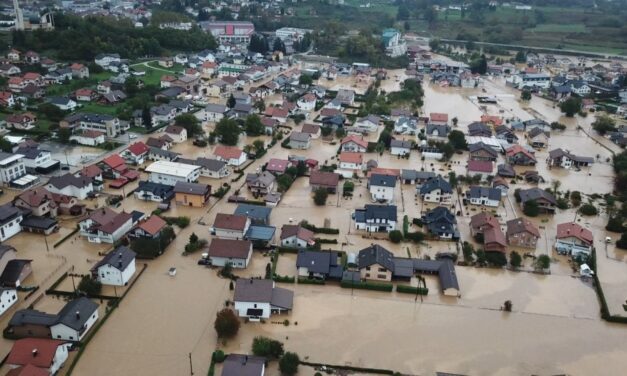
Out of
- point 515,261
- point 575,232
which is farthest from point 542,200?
point 515,261

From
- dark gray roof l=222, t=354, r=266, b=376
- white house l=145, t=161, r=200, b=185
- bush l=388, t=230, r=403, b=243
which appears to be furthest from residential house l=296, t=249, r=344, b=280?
white house l=145, t=161, r=200, b=185

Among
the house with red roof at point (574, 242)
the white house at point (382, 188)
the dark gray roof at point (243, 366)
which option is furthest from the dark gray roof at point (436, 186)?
the dark gray roof at point (243, 366)

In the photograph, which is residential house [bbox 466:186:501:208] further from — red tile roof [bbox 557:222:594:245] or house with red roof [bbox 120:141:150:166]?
house with red roof [bbox 120:141:150:166]

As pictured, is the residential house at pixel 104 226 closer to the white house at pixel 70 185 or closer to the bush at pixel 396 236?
the white house at pixel 70 185

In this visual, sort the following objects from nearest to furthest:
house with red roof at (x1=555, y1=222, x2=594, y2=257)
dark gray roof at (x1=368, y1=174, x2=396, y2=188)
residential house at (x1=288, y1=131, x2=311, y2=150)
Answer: house with red roof at (x1=555, y1=222, x2=594, y2=257) < dark gray roof at (x1=368, y1=174, x2=396, y2=188) < residential house at (x1=288, y1=131, x2=311, y2=150)

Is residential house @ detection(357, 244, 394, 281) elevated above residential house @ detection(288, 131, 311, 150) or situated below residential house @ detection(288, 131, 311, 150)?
below
